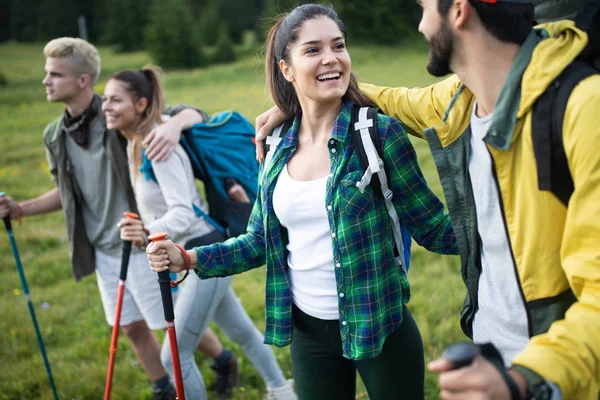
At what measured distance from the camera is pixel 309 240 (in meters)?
2.88

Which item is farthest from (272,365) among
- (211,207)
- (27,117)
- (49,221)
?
(27,117)

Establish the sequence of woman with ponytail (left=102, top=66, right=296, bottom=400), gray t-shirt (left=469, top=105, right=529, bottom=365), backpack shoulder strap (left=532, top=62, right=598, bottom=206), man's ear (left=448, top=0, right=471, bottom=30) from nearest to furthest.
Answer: backpack shoulder strap (left=532, top=62, right=598, bottom=206), man's ear (left=448, top=0, right=471, bottom=30), gray t-shirt (left=469, top=105, right=529, bottom=365), woman with ponytail (left=102, top=66, right=296, bottom=400)

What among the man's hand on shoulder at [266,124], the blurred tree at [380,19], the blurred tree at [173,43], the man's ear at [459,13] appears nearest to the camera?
the man's ear at [459,13]

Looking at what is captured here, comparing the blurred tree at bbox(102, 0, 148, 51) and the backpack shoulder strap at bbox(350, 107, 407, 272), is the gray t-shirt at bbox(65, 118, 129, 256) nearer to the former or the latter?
the backpack shoulder strap at bbox(350, 107, 407, 272)

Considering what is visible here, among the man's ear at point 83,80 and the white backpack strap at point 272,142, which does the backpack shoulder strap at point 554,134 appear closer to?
the white backpack strap at point 272,142

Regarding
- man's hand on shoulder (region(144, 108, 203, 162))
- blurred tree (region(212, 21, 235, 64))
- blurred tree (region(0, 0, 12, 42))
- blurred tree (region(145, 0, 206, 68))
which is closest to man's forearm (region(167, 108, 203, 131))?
man's hand on shoulder (region(144, 108, 203, 162))

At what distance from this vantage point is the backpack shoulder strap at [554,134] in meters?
1.80

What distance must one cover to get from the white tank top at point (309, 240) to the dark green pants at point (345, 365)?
0.10 meters

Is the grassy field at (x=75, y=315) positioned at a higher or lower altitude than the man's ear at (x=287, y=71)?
lower

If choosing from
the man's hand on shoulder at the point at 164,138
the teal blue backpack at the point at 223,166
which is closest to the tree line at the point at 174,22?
the teal blue backpack at the point at 223,166

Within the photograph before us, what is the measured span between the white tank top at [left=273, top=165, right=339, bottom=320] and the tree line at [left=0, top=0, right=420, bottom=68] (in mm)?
36987

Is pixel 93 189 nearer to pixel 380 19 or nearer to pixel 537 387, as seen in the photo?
pixel 537 387

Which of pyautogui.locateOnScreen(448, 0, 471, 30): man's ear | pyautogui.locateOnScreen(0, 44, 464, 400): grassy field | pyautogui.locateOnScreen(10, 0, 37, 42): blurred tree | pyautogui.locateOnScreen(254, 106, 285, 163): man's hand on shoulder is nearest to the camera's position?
pyautogui.locateOnScreen(448, 0, 471, 30): man's ear

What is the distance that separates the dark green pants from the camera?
2826mm
